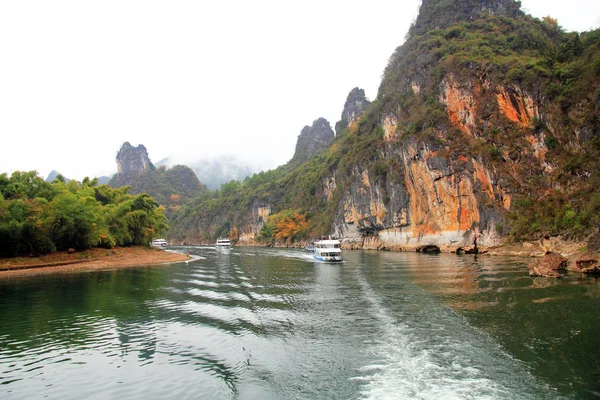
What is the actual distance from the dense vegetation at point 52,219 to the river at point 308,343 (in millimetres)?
13872

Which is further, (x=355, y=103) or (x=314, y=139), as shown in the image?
(x=314, y=139)

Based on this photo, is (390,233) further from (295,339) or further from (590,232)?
(295,339)

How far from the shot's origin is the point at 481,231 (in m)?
52.3

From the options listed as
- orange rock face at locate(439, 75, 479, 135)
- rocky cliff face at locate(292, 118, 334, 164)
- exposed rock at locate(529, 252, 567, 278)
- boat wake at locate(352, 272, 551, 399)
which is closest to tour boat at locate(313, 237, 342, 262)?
exposed rock at locate(529, 252, 567, 278)

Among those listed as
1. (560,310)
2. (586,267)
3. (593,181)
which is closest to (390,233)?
(593,181)

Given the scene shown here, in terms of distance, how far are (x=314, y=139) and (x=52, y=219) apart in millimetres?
148832

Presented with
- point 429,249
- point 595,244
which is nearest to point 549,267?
point 595,244

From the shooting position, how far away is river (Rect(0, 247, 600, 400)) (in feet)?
30.9

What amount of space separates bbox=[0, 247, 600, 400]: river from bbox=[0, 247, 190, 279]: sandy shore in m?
12.5

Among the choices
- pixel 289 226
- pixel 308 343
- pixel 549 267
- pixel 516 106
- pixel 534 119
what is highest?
pixel 516 106

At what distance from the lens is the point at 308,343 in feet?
42.4

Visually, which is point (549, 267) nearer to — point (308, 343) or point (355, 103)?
point (308, 343)

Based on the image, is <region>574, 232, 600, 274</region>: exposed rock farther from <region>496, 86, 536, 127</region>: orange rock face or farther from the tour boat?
<region>496, 86, 536, 127</region>: orange rock face

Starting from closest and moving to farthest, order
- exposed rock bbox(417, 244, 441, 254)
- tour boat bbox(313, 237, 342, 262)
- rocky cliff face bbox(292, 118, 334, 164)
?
tour boat bbox(313, 237, 342, 262), exposed rock bbox(417, 244, 441, 254), rocky cliff face bbox(292, 118, 334, 164)
